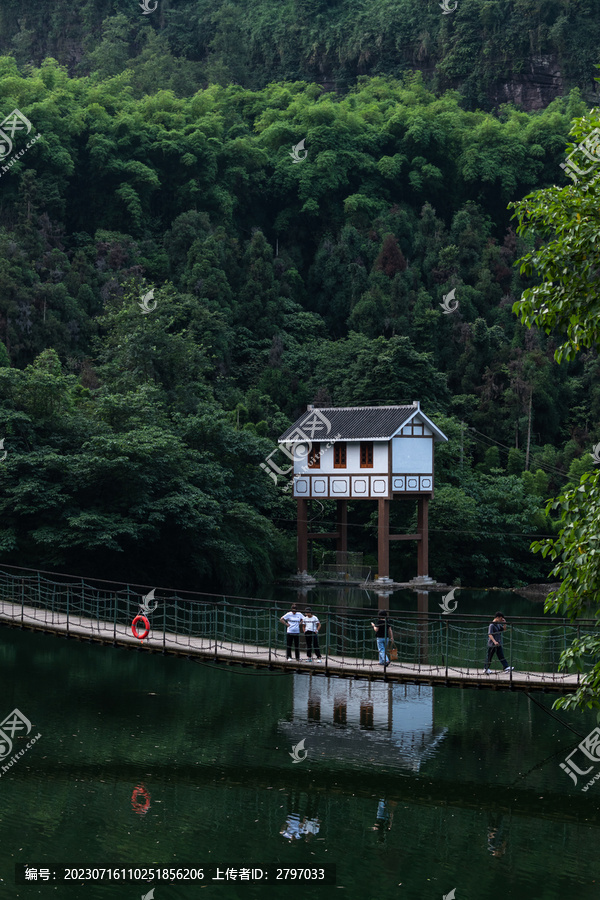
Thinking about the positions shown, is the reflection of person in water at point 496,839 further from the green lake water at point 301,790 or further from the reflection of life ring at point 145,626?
the reflection of life ring at point 145,626

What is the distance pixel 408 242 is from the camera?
63375 mm

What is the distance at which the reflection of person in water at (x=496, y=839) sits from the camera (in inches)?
543

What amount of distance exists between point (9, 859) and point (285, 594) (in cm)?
2358

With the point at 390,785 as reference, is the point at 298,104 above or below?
above

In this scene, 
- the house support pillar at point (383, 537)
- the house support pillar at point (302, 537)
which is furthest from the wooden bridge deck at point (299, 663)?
the house support pillar at point (302, 537)

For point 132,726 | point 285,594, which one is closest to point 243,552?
point 285,594

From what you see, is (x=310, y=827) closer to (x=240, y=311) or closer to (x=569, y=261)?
(x=569, y=261)

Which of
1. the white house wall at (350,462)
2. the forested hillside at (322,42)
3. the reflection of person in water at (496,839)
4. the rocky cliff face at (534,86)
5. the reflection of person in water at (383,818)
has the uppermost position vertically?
the forested hillside at (322,42)

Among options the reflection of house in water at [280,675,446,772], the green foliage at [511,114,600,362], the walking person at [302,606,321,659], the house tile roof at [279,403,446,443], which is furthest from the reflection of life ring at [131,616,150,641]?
the house tile roof at [279,403,446,443]

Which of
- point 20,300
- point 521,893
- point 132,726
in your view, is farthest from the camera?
point 20,300

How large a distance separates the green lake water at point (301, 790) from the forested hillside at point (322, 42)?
58215 mm

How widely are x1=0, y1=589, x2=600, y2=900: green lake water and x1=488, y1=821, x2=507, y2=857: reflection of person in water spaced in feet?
0.10

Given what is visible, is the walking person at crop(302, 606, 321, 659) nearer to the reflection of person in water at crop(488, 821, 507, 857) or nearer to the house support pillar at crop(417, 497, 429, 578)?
the reflection of person in water at crop(488, 821, 507, 857)

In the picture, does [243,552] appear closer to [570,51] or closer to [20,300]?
[20,300]
